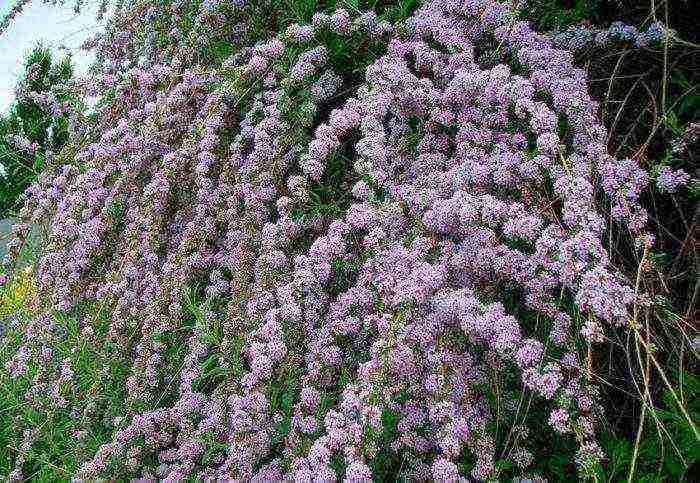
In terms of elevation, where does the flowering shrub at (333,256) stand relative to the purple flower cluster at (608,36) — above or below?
below

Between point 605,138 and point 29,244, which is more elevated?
point 605,138

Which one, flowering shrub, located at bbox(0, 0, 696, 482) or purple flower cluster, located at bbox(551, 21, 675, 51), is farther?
purple flower cluster, located at bbox(551, 21, 675, 51)

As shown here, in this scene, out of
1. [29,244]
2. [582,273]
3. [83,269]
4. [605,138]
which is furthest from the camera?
[29,244]

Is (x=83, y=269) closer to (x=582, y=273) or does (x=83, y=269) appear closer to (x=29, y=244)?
(x=29, y=244)

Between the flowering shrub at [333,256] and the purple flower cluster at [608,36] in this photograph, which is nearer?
the flowering shrub at [333,256]

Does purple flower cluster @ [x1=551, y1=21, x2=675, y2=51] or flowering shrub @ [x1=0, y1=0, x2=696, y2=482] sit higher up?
purple flower cluster @ [x1=551, y1=21, x2=675, y2=51]

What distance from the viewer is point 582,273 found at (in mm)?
1308

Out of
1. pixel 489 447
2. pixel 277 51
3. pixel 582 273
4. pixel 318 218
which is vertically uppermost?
pixel 277 51

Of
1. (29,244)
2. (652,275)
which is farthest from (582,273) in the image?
(29,244)

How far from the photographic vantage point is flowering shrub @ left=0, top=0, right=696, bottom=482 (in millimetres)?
1402

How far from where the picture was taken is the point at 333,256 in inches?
69.5

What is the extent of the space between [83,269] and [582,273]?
6.24 ft

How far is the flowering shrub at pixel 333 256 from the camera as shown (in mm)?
1402

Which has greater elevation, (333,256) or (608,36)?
(608,36)
